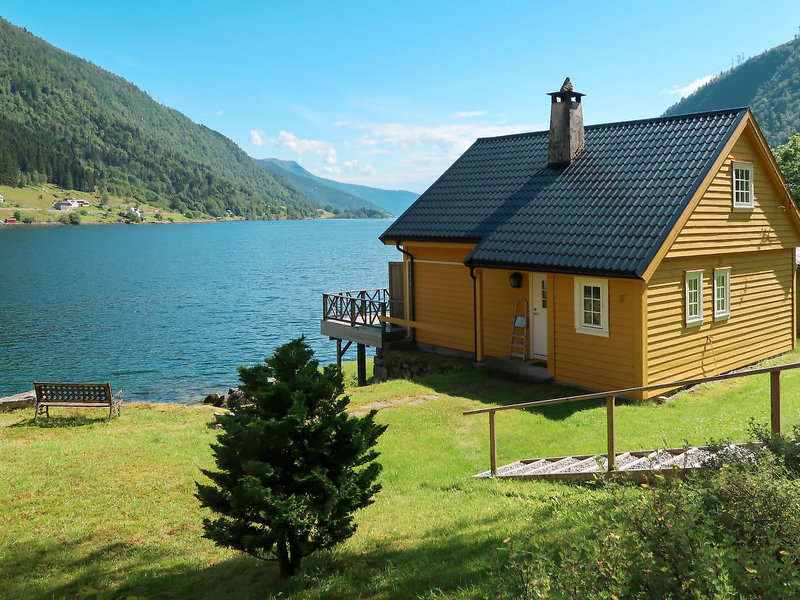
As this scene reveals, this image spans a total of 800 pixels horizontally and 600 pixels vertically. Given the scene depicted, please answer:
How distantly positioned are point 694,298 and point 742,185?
12.2ft

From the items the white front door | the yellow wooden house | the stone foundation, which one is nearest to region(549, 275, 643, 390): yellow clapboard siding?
the yellow wooden house

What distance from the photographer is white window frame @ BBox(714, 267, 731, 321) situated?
57.1ft

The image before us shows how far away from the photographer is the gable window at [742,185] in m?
17.6

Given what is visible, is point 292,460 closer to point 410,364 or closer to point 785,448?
point 785,448

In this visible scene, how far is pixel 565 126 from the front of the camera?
19422mm

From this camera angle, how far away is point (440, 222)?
21141 millimetres

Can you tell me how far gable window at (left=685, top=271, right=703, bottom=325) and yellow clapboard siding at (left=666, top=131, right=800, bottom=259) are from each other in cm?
59

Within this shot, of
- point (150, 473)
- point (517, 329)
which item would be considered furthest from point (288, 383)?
point (517, 329)

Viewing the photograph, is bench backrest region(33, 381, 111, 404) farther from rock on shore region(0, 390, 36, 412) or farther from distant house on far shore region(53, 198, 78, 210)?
distant house on far shore region(53, 198, 78, 210)

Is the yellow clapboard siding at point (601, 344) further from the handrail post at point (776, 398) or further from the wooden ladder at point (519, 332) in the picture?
the handrail post at point (776, 398)

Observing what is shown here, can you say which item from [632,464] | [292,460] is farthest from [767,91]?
[292,460]

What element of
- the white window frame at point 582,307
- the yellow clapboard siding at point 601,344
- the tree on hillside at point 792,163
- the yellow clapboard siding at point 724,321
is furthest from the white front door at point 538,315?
the tree on hillside at point 792,163

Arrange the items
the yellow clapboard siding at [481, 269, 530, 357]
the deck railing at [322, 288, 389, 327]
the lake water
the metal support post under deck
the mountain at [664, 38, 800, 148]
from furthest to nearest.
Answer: the mountain at [664, 38, 800, 148]
the lake water
the metal support post under deck
the deck railing at [322, 288, 389, 327]
the yellow clapboard siding at [481, 269, 530, 357]

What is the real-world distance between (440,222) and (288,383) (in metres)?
15.2
